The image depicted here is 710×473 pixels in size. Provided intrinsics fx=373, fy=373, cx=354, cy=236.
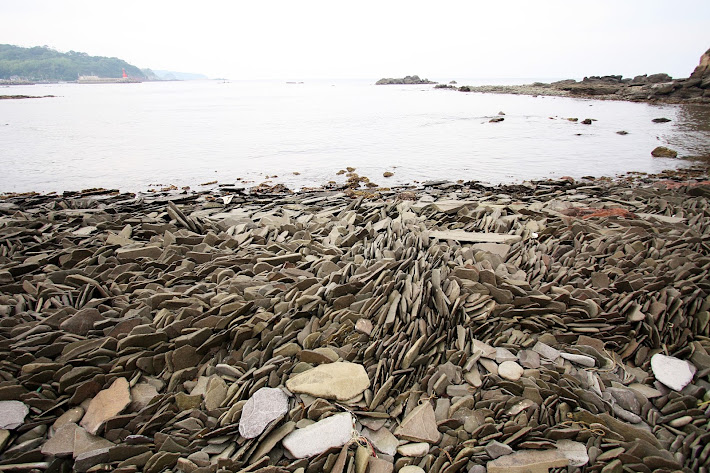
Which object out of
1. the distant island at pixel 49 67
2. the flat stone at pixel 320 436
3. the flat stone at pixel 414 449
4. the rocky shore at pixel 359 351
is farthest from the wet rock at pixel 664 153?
the distant island at pixel 49 67

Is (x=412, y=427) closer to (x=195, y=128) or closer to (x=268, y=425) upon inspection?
(x=268, y=425)

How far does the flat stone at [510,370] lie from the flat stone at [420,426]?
812 millimetres

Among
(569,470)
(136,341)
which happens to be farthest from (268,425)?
(569,470)

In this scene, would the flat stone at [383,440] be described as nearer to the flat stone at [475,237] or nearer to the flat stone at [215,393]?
the flat stone at [215,393]

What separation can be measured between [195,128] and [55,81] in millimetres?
175633

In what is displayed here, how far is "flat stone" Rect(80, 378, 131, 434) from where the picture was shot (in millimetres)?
3105

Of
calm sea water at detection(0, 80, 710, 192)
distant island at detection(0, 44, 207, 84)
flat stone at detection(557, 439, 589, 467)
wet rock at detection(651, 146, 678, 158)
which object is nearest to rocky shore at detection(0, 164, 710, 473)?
flat stone at detection(557, 439, 589, 467)

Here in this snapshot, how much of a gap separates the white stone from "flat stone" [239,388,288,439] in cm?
358

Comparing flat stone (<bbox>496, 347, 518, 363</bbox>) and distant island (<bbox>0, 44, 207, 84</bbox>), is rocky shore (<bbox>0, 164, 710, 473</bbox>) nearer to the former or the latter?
flat stone (<bbox>496, 347, 518, 363</bbox>)

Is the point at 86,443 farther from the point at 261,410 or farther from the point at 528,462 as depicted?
the point at 528,462

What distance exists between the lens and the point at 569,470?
9.13 feet

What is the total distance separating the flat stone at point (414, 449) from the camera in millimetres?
2867

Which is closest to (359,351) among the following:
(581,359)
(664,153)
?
(581,359)

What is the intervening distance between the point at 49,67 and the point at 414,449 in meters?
196
